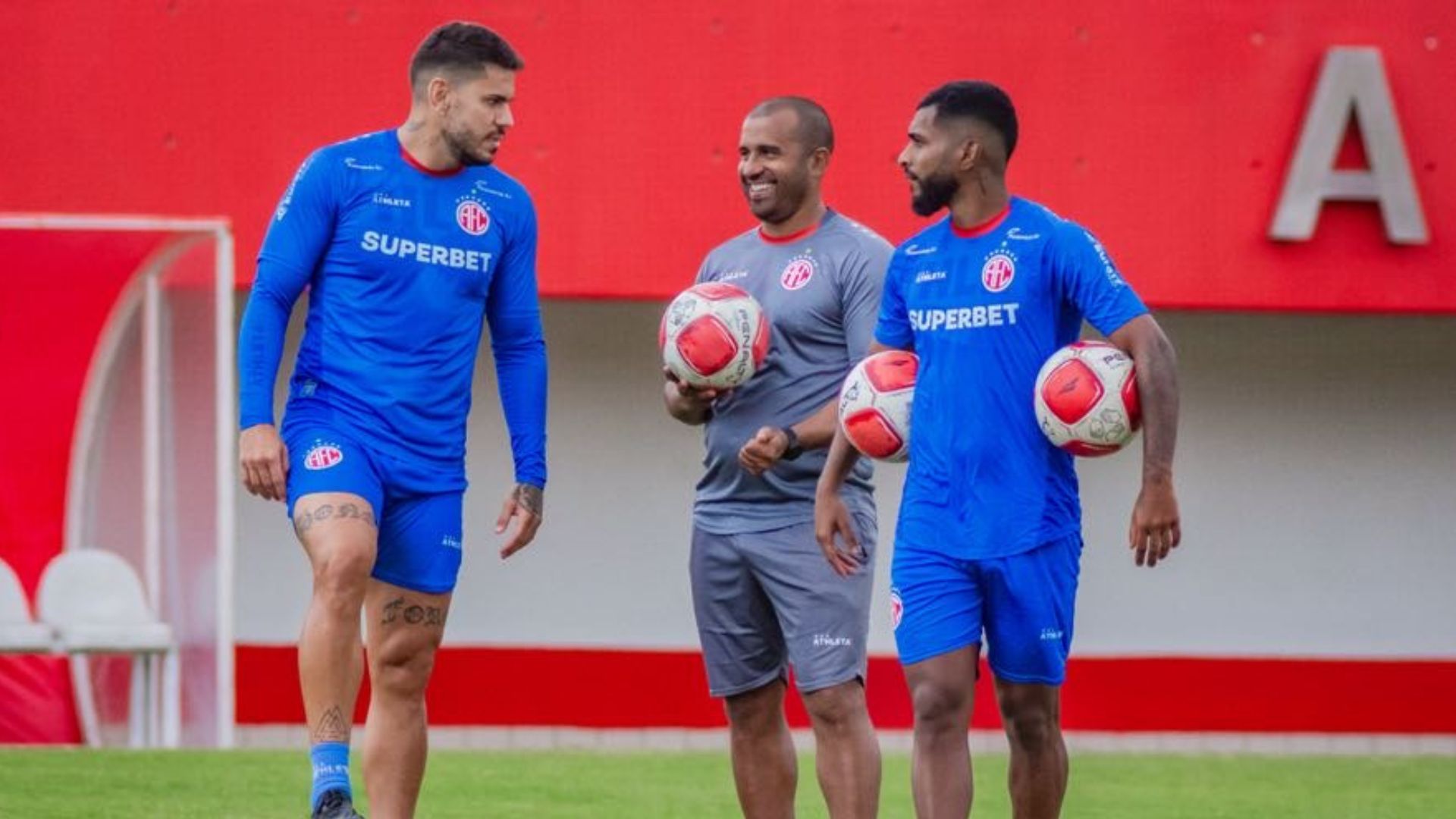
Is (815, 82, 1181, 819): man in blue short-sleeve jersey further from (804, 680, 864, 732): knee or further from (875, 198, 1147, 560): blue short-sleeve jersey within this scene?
(804, 680, 864, 732): knee

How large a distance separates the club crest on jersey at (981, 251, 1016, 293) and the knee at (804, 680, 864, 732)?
4.28 feet

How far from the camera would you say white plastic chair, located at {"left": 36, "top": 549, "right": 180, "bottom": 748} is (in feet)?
42.3

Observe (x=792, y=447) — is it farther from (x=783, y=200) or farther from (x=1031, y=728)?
(x=1031, y=728)

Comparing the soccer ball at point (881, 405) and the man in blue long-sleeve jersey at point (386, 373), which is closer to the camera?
the man in blue long-sleeve jersey at point (386, 373)

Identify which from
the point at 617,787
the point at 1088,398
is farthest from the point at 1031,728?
the point at 617,787

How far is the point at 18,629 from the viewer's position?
42.2ft

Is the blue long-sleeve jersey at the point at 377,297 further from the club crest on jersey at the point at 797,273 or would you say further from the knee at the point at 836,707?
the knee at the point at 836,707

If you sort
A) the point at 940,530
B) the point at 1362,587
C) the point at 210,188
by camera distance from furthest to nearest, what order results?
the point at 1362,587, the point at 210,188, the point at 940,530

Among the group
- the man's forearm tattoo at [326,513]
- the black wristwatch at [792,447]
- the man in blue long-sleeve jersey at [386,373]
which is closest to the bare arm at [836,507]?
the black wristwatch at [792,447]

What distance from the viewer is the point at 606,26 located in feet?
46.1

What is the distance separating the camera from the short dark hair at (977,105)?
686cm

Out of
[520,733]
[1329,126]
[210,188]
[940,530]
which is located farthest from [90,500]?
[940,530]

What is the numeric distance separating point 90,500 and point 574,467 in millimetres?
3104

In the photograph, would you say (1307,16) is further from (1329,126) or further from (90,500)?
(90,500)
